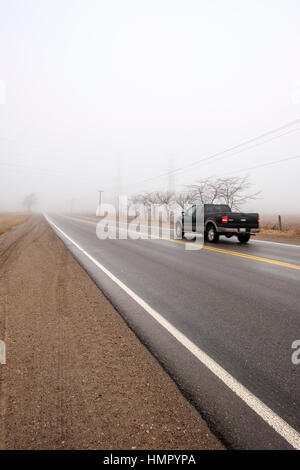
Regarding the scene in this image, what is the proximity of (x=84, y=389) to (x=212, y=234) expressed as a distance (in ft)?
33.5

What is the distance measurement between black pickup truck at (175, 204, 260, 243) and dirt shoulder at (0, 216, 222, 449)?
8.28 m

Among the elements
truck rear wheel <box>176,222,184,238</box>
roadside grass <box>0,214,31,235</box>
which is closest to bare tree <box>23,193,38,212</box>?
roadside grass <box>0,214,31,235</box>

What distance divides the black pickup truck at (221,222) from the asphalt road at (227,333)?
14.0 ft

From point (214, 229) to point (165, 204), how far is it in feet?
106

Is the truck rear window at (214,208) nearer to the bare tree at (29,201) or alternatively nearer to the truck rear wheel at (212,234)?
the truck rear wheel at (212,234)

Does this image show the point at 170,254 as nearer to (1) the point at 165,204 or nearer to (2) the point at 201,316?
(2) the point at 201,316

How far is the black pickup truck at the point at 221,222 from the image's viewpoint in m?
10.8

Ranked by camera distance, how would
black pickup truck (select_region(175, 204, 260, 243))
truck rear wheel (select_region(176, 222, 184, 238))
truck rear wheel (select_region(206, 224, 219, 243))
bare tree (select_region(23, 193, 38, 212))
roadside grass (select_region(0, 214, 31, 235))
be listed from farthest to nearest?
bare tree (select_region(23, 193, 38, 212)), roadside grass (select_region(0, 214, 31, 235)), truck rear wheel (select_region(176, 222, 184, 238)), truck rear wheel (select_region(206, 224, 219, 243)), black pickup truck (select_region(175, 204, 260, 243))

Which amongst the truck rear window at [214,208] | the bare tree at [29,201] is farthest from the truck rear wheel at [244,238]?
the bare tree at [29,201]

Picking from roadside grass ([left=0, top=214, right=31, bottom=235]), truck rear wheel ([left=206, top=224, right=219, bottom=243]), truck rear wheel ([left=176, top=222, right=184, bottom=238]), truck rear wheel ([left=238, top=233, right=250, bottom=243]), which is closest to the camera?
truck rear wheel ([left=206, top=224, right=219, bottom=243])

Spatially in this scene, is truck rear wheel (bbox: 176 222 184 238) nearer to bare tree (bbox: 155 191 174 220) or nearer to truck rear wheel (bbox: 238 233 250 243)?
truck rear wheel (bbox: 238 233 250 243)

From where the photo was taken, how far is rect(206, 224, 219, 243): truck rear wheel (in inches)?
449
